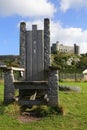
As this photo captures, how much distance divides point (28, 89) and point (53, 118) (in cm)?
183

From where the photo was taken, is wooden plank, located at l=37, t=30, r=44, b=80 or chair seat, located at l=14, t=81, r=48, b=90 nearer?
chair seat, located at l=14, t=81, r=48, b=90

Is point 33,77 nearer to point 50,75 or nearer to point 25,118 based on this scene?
point 50,75

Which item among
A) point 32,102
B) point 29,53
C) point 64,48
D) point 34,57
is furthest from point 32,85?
point 64,48

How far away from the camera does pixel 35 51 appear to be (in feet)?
43.9

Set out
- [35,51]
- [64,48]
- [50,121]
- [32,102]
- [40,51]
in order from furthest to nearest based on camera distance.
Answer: [64,48], [35,51], [40,51], [32,102], [50,121]

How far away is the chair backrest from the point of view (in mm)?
13203

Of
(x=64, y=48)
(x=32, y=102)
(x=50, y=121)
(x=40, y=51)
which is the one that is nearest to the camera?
(x=50, y=121)

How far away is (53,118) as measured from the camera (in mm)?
10883

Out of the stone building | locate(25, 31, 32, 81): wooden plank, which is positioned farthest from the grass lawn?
the stone building

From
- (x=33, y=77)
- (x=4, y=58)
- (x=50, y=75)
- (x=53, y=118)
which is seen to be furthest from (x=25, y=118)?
(x=4, y=58)

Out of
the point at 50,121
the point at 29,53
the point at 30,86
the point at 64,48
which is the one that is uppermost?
the point at 64,48

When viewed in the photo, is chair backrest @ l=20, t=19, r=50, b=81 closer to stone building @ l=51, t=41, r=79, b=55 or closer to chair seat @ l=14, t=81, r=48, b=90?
chair seat @ l=14, t=81, r=48, b=90

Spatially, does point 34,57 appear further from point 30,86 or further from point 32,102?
point 32,102

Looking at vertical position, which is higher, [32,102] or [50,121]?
[32,102]
